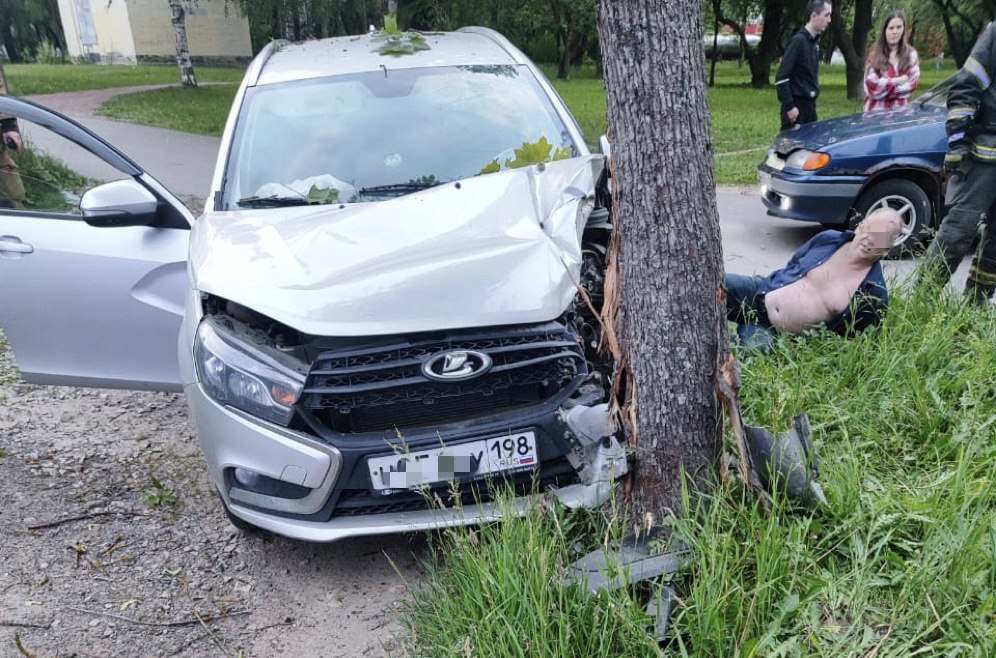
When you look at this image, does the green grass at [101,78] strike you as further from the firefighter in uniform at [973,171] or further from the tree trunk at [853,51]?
the firefighter in uniform at [973,171]

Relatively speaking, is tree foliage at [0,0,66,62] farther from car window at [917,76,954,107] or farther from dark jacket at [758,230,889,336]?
dark jacket at [758,230,889,336]

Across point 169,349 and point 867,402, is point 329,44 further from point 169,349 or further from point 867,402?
point 867,402

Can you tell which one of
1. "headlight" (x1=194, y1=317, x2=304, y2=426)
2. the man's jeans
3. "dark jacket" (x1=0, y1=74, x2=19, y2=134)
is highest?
"dark jacket" (x1=0, y1=74, x2=19, y2=134)

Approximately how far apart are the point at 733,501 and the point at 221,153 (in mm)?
2705

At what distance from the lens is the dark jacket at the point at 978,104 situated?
423cm

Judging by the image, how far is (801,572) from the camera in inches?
85.7

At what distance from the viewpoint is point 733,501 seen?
2385 mm

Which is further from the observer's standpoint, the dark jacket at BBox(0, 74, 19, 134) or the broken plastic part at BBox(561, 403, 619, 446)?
the dark jacket at BBox(0, 74, 19, 134)

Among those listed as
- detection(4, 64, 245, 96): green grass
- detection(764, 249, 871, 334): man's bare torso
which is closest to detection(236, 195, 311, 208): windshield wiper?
detection(764, 249, 871, 334): man's bare torso

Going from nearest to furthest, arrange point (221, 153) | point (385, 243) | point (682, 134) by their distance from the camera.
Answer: point (682, 134) → point (385, 243) → point (221, 153)

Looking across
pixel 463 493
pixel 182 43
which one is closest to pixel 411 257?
pixel 463 493

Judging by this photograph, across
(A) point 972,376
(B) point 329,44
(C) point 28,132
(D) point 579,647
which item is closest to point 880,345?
(A) point 972,376

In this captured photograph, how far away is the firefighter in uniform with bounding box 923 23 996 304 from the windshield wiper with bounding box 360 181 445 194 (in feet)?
8.87

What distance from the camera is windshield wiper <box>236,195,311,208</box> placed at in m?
3.36
